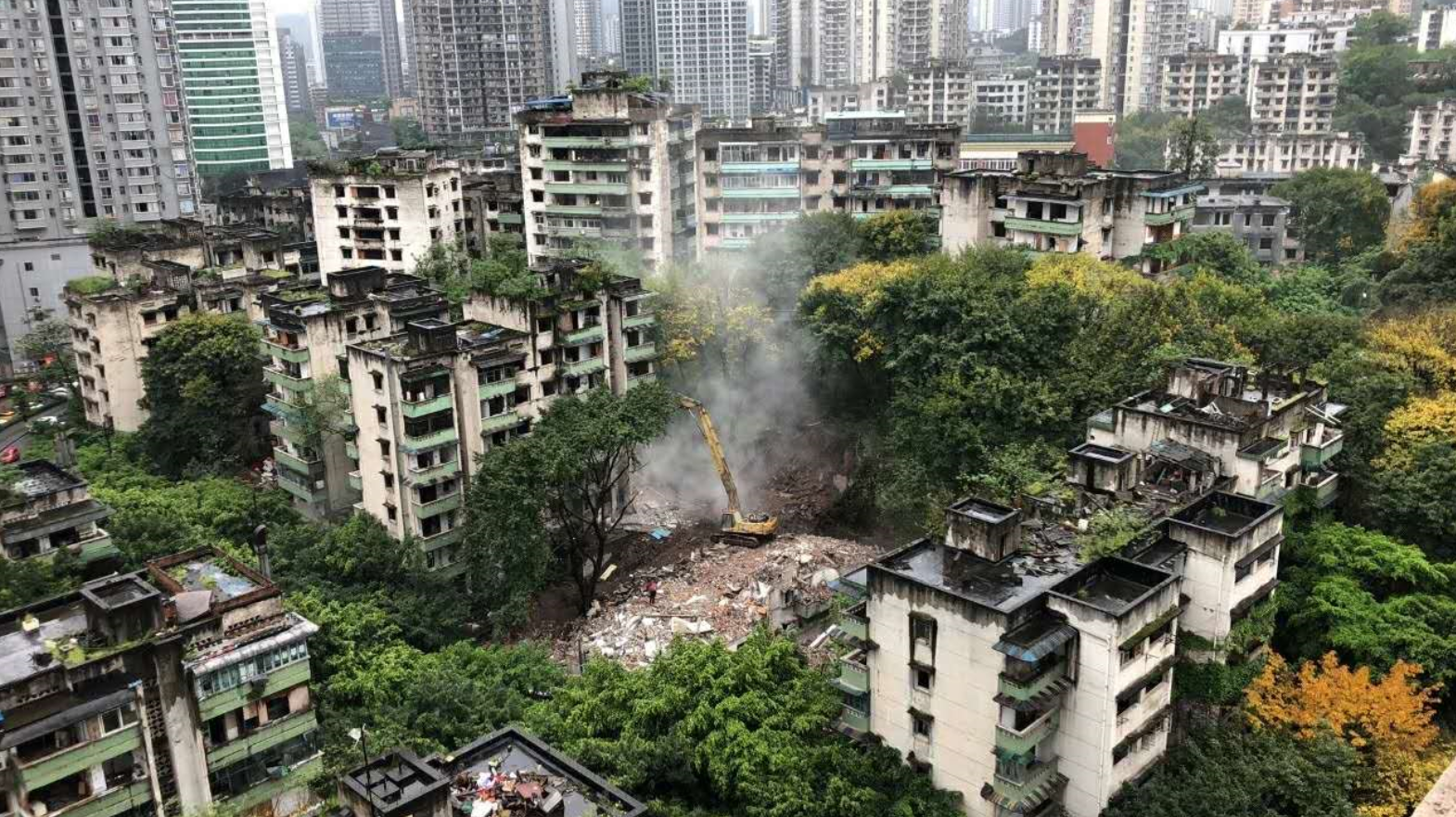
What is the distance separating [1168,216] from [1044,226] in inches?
197

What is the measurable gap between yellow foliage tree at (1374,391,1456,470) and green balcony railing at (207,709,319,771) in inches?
1072

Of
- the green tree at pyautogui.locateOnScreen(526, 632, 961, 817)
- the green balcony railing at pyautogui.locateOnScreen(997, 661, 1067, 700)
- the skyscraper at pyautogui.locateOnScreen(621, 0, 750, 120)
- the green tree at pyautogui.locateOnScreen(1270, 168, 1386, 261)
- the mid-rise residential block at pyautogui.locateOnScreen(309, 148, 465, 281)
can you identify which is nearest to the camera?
the green balcony railing at pyautogui.locateOnScreen(997, 661, 1067, 700)

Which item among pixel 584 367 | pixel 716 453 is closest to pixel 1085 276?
pixel 716 453

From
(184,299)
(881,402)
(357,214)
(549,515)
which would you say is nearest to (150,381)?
(184,299)

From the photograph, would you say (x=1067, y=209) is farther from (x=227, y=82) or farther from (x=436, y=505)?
(x=227, y=82)

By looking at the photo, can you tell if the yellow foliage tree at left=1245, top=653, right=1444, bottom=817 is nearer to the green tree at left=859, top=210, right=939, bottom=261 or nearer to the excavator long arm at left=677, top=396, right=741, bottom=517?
the excavator long arm at left=677, top=396, right=741, bottom=517

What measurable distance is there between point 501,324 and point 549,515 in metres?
6.54

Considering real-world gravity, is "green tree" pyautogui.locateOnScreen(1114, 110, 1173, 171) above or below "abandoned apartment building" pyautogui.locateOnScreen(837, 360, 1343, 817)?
above

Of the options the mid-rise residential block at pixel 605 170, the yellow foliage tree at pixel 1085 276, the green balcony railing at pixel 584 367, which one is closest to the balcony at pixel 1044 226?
the yellow foliage tree at pixel 1085 276

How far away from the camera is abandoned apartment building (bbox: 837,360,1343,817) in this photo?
2288 cm

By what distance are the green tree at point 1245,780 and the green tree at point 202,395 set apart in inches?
1359

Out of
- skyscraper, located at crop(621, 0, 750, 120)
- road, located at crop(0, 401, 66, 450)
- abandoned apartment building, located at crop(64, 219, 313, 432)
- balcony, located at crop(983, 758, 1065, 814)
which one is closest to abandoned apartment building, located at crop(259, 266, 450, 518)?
abandoned apartment building, located at crop(64, 219, 313, 432)

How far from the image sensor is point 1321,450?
3123 cm

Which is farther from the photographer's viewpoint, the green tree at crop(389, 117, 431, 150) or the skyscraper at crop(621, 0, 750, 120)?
the skyscraper at crop(621, 0, 750, 120)
